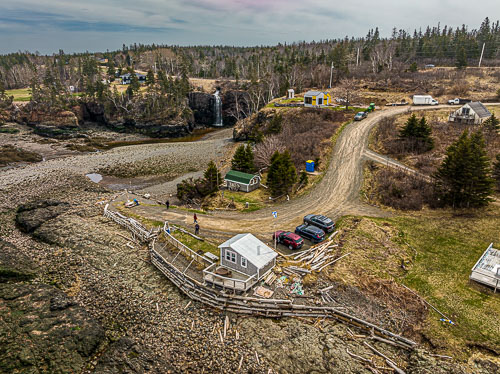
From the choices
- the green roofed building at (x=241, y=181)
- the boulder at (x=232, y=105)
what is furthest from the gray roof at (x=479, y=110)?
the boulder at (x=232, y=105)

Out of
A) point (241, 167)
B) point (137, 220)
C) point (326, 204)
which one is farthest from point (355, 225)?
point (137, 220)

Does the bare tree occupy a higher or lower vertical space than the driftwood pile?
higher

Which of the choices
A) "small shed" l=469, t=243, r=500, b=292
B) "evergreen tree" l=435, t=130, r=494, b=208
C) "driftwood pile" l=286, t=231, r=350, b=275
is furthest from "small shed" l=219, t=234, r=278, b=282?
"evergreen tree" l=435, t=130, r=494, b=208

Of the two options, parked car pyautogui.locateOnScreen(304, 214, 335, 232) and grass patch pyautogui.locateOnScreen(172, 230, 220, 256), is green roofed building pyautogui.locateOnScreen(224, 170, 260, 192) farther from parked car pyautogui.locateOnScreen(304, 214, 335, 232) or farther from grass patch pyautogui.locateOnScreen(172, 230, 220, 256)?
grass patch pyautogui.locateOnScreen(172, 230, 220, 256)

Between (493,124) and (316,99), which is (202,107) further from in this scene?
(493,124)

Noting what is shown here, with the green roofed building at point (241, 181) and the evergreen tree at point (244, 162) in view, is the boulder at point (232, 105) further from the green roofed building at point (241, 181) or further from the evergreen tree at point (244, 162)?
the green roofed building at point (241, 181)

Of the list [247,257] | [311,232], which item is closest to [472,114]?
[311,232]
